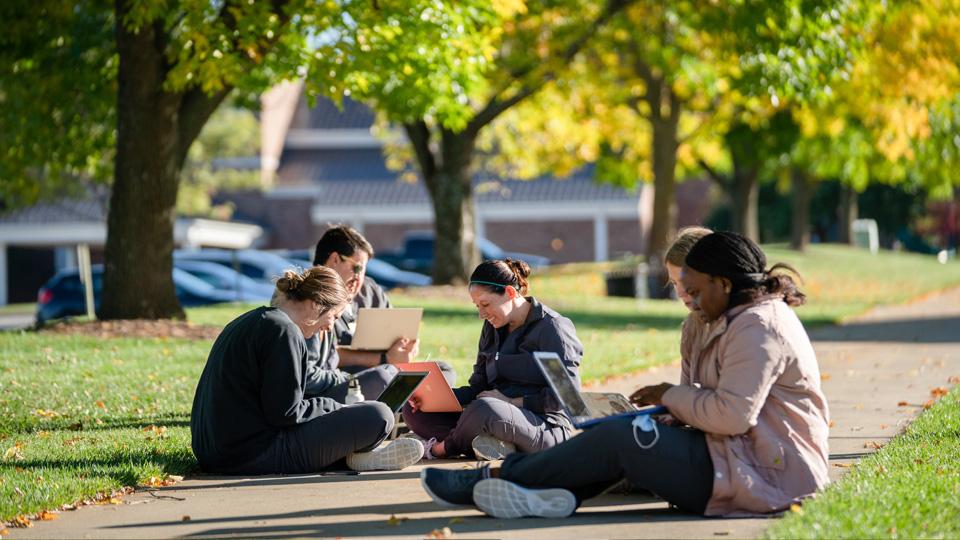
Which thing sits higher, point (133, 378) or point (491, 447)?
point (491, 447)

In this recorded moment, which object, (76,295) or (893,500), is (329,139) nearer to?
(76,295)

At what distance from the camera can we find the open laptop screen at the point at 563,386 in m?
6.56

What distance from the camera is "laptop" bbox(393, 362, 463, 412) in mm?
8289

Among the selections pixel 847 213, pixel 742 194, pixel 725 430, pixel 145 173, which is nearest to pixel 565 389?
pixel 725 430

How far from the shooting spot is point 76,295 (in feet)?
84.2

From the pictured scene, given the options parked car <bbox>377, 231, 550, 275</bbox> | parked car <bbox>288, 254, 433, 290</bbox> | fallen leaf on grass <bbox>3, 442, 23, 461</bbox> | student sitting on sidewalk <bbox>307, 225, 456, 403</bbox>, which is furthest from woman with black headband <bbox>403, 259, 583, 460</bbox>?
parked car <bbox>377, 231, 550, 275</bbox>

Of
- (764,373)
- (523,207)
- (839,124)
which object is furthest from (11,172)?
(523,207)

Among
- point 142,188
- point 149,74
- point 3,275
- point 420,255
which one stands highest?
point 149,74

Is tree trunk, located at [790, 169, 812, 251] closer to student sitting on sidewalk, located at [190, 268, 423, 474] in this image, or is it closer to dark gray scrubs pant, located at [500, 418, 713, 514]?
student sitting on sidewalk, located at [190, 268, 423, 474]

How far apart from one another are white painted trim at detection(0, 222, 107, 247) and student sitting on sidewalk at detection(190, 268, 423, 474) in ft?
144

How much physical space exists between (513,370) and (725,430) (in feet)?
7.35

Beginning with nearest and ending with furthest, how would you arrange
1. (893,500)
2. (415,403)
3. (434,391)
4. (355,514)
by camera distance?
(893,500), (355,514), (434,391), (415,403)

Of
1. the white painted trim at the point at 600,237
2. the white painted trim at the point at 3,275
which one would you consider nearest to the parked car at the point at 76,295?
the white painted trim at the point at 3,275

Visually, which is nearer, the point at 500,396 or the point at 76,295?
the point at 500,396
